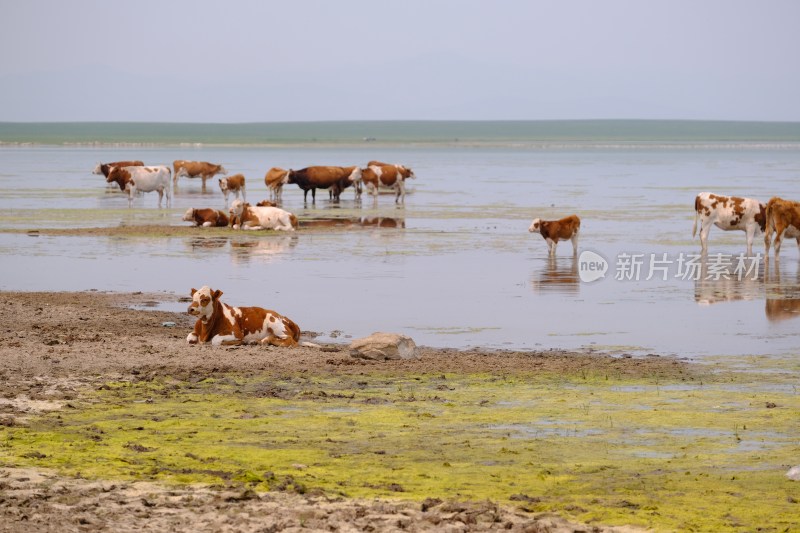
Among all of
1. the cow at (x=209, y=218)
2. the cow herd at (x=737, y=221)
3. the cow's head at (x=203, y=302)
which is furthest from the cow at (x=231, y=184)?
the cow's head at (x=203, y=302)

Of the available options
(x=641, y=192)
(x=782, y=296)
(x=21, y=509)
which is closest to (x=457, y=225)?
(x=782, y=296)

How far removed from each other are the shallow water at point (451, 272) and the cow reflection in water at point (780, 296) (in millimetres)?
43

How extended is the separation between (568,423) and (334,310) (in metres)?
8.39

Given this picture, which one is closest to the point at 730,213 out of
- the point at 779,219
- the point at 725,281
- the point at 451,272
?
the point at 779,219

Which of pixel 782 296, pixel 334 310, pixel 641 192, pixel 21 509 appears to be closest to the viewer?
pixel 21 509

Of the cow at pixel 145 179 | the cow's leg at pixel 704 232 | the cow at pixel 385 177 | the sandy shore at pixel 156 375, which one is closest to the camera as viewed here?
the sandy shore at pixel 156 375

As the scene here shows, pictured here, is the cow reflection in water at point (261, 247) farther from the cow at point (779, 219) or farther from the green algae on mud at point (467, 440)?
the green algae on mud at point (467, 440)

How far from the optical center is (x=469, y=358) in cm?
1431

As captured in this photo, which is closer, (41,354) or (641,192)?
(41,354)

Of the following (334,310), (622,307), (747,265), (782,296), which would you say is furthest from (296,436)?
(747,265)

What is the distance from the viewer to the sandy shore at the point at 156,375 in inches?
300

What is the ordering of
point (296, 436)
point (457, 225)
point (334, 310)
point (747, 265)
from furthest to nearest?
1. point (457, 225)
2. point (747, 265)
3. point (334, 310)
4. point (296, 436)

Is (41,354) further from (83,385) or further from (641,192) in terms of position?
(641,192)

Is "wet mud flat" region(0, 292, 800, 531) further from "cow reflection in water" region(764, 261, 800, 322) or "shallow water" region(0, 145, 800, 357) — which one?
"cow reflection in water" region(764, 261, 800, 322)
